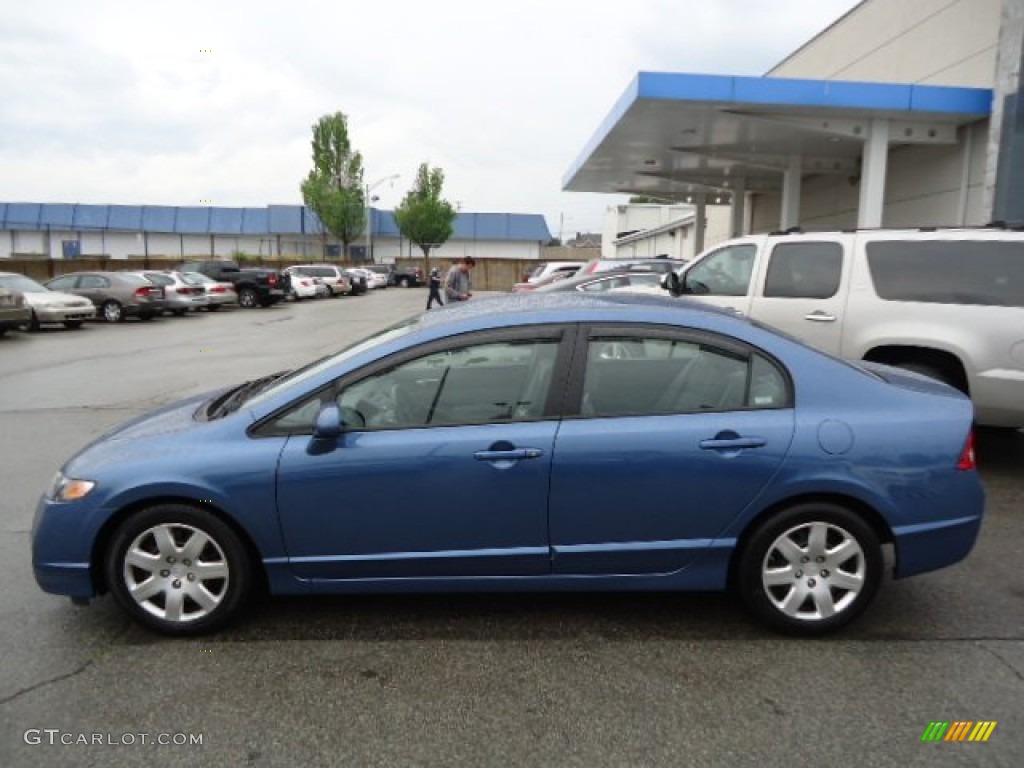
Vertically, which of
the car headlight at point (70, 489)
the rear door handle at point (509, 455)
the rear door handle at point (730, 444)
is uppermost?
the rear door handle at point (730, 444)

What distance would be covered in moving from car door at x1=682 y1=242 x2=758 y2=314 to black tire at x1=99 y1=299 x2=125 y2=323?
19667 millimetres

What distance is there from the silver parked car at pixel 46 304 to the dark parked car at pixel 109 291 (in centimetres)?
229

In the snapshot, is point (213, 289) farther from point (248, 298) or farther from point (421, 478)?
point (421, 478)

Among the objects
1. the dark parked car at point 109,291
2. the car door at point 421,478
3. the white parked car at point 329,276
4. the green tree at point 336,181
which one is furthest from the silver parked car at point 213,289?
the green tree at point 336,181

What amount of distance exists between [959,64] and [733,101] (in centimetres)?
513

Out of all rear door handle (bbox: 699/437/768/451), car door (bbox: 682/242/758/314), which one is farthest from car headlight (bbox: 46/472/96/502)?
car door (bbox: 682/242/758/314)

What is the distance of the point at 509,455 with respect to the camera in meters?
3.36

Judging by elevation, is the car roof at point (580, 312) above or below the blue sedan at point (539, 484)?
above

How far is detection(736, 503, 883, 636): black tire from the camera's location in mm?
3441

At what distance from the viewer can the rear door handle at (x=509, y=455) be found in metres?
3.36

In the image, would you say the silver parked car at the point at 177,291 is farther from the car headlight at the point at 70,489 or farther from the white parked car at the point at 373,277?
the car headlight at the point at 70,489

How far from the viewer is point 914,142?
659 inches

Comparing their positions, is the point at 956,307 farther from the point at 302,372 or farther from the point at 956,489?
the point at 302,372

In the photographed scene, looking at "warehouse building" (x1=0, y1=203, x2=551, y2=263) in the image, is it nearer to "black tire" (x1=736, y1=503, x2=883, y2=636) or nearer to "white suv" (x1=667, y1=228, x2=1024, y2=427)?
"white suv" (x1=667, y1=228, x2=1024, y2=427)
